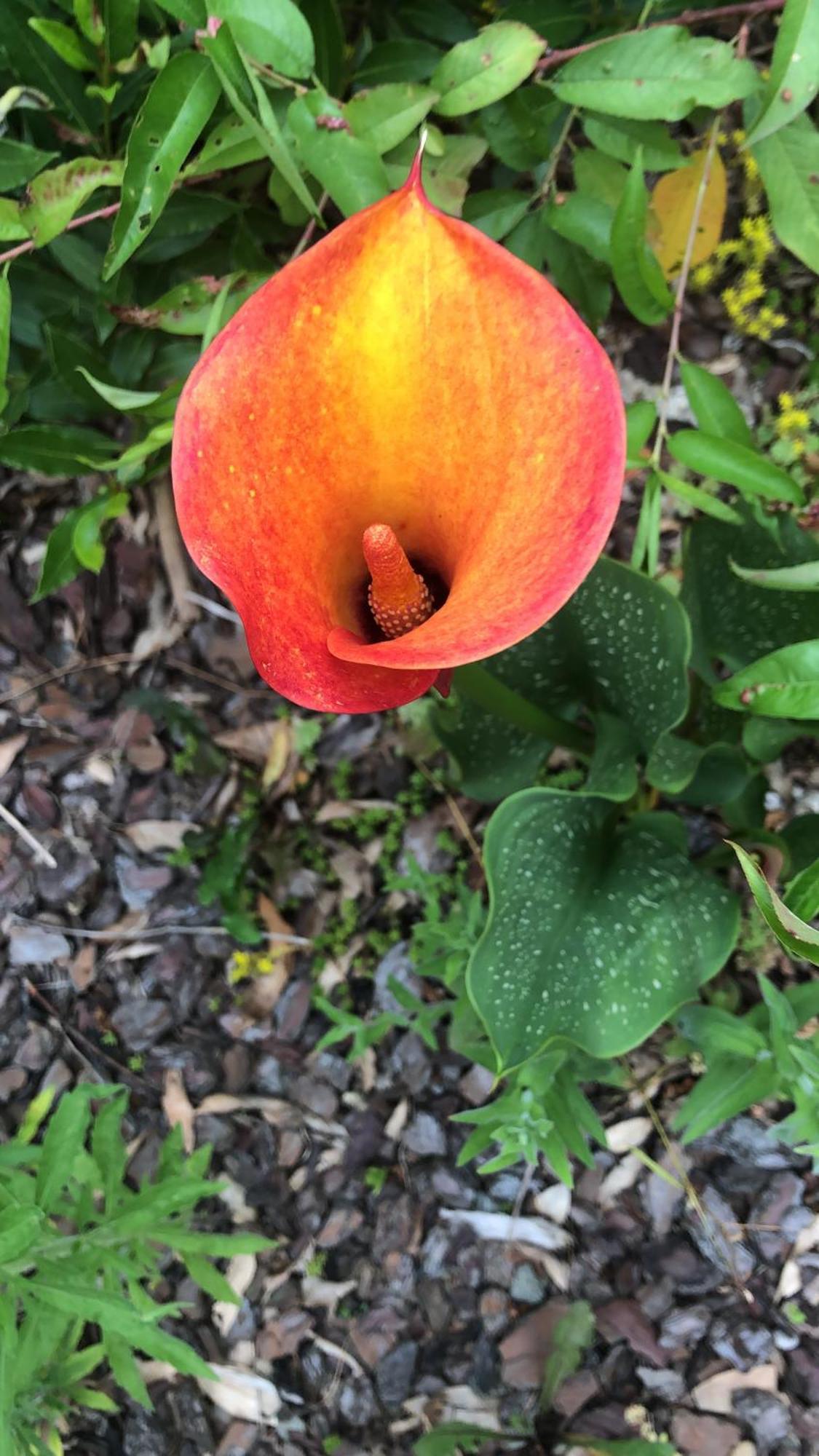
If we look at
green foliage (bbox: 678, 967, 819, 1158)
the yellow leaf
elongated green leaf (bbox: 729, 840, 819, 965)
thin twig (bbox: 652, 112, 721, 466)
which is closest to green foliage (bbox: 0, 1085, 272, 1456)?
green foliage (bbox: 678, 967, 819, 1158)

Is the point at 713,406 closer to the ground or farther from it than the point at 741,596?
farther from it

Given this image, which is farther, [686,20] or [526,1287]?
[526,1287]

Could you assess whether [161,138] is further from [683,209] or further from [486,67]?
[683,209]

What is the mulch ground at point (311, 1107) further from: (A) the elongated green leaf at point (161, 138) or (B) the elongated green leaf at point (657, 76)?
(B) the elongated green leaf at point (657, 76)

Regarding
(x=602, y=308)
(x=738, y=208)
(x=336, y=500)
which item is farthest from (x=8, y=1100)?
(x=738, y=208)

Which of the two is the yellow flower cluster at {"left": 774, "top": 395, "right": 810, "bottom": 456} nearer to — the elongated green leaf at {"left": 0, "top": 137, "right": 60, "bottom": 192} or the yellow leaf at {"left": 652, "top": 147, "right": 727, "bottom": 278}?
the yellow leaf at {"left": 652, "top": 147, "right": 727, "bottom": 278}

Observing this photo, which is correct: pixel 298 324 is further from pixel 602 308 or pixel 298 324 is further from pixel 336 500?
A: pixel 602 308

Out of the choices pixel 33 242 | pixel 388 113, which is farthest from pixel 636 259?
pixel 33 242
